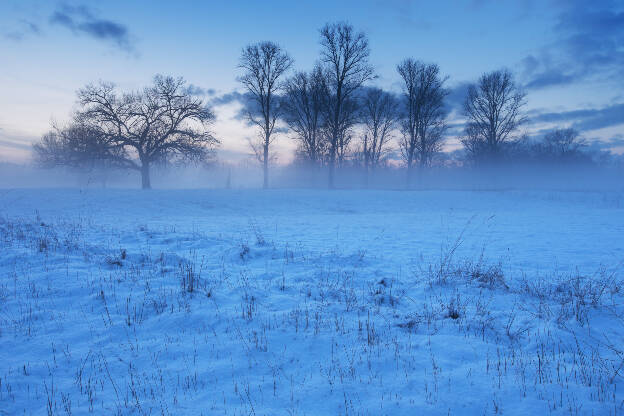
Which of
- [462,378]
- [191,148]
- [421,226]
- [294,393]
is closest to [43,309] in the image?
[294,393]

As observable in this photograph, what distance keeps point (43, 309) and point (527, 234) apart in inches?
525

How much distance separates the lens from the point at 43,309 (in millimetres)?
4223

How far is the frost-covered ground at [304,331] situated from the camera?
2576 mm

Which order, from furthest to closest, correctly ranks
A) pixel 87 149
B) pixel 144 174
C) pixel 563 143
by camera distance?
pixel 563 143, pixel 144 174, pixel 87 149

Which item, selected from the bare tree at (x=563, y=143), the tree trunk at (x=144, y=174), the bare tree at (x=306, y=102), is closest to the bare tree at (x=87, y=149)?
the tree trunk at (x=144, y=174)

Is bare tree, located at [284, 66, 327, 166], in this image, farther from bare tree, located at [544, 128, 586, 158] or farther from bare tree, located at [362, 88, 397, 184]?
bare tree, located at [544, 128, 586, 158]

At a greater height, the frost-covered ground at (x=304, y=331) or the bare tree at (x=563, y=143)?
the bare tree at (x=563, y=143)

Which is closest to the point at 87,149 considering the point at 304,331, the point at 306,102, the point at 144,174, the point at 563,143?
the point at 144,174

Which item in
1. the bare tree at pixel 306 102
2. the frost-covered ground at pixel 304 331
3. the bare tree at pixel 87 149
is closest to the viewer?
the frost-covered ground at pixel 304 331

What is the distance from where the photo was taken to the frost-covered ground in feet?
8.45

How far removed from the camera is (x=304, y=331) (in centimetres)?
374

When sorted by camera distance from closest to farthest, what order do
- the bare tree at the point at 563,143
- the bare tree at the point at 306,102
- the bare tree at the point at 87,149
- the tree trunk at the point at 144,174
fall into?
1. the bare tree at the point at 87,149
2. the tree trunk at the point at 144,174
3. the bare tree at the point at 306,102
4. the bare tree at the point at 563,143

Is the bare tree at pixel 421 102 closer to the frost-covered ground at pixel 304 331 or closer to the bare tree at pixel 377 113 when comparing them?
the bare tree at pixel 377 113

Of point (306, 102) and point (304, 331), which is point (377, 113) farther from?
point (304, 331)
